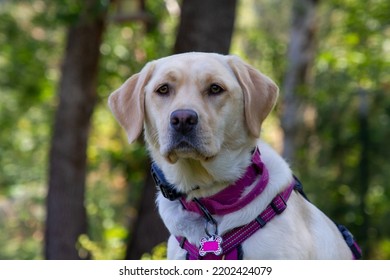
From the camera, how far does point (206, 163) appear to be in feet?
13.1

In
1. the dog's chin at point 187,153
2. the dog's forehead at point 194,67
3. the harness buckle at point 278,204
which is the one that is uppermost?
the dog's forehead at point 194,67

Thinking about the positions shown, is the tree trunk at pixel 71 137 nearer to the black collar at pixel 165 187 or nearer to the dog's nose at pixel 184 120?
the black collar at pixel 165 187

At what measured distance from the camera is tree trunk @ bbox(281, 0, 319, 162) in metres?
11.5

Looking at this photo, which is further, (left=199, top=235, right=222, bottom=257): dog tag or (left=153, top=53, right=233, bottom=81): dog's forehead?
(left=153, top=53, right=233, bottom=81): dog's forehead

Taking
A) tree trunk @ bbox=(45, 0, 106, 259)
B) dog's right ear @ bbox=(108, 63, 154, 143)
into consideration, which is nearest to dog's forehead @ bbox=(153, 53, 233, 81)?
dog's right ear @ bbox=(108, 63, 154, 143)

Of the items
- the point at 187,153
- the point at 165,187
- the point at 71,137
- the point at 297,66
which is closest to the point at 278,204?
the point at 187,153

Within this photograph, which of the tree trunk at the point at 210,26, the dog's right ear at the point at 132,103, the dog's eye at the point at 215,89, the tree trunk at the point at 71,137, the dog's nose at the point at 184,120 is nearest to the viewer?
the dog's nose at the point at 184,120

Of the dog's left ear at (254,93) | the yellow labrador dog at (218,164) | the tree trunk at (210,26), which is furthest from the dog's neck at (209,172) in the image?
the tree trunk at (210,26)

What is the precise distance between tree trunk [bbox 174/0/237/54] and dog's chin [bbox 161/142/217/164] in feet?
10.9

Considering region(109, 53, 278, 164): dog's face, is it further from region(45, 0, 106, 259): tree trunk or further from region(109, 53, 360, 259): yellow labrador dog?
region(45, 0, 106, 259): tree trunk

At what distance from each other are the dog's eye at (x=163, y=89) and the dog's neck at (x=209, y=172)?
1.29 ft

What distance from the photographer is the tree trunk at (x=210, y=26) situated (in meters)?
7.20

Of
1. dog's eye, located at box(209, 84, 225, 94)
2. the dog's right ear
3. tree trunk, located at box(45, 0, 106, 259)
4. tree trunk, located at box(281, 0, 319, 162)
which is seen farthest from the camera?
tree trunk, located at box(281, 0, 319, 162)

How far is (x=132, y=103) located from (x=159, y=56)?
634 centimetres
